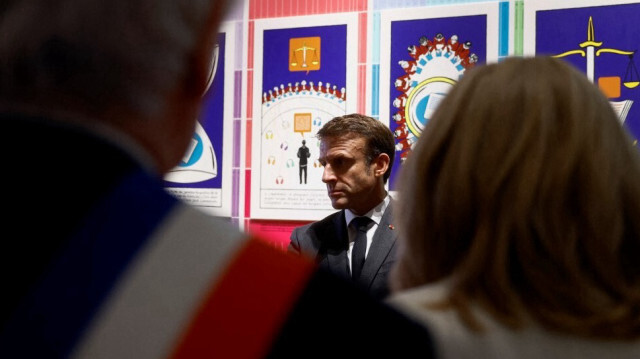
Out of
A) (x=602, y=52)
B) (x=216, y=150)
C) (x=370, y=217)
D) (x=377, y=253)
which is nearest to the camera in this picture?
(x=377, y=253)

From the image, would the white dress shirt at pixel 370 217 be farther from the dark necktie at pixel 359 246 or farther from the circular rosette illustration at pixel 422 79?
the circular rosette illustration at pixel 422 79

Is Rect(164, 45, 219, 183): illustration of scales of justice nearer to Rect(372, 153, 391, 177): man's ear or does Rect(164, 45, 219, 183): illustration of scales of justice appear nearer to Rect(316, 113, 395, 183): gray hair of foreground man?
Rect(316, 113, 395, 183): gray hair of foreground man

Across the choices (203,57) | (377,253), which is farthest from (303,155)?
(203,57)

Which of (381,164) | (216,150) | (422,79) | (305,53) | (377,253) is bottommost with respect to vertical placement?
(377,253)

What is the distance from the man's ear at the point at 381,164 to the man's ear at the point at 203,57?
2962 mm

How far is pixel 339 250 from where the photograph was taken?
10.6ft

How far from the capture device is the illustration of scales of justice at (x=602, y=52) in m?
4.04

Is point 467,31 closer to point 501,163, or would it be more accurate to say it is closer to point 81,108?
point 501,163

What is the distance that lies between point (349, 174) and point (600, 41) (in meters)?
1.77

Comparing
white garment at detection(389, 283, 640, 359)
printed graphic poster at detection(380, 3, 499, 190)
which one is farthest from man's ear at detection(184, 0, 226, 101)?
printed graphic poster at detection(380, 3, 499, 190)

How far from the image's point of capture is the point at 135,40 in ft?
1.92

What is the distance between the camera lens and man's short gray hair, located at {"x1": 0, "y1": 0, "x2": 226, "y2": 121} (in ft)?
1.87

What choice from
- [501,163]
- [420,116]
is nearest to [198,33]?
[501,163]

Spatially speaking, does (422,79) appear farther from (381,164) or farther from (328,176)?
(328,176)
